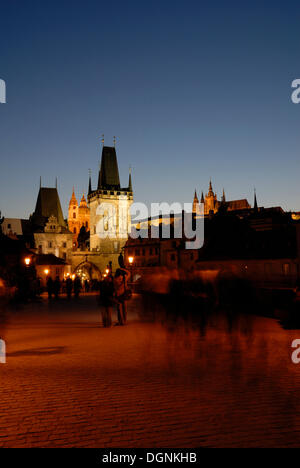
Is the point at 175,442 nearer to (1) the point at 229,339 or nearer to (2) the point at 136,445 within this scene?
(2) the point at 136,445

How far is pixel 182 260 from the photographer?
243 feet

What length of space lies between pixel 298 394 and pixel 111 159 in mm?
115510

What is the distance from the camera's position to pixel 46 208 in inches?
4109

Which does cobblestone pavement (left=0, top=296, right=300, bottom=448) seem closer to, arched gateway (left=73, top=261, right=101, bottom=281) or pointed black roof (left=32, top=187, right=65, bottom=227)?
arched gateway (left=73, top=261, right=101, bottom=281)

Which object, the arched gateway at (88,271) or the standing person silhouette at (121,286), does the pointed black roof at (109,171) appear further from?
the standing person silhouette at (121,286)

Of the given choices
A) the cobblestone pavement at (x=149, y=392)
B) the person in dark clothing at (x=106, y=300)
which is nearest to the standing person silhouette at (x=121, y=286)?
the person in dark clothing at (x=106, y=300)

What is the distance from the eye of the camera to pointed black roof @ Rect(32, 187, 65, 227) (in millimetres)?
102688

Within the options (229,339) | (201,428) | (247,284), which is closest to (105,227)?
(247,284)

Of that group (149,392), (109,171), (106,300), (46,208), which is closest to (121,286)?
(106,300)

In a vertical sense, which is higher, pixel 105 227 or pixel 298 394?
pixel 105 227

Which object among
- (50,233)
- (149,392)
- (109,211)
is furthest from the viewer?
(109,211)

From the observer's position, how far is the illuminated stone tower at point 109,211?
10875cm

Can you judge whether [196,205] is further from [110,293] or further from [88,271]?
[110,293]

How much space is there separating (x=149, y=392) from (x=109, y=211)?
10760cm
